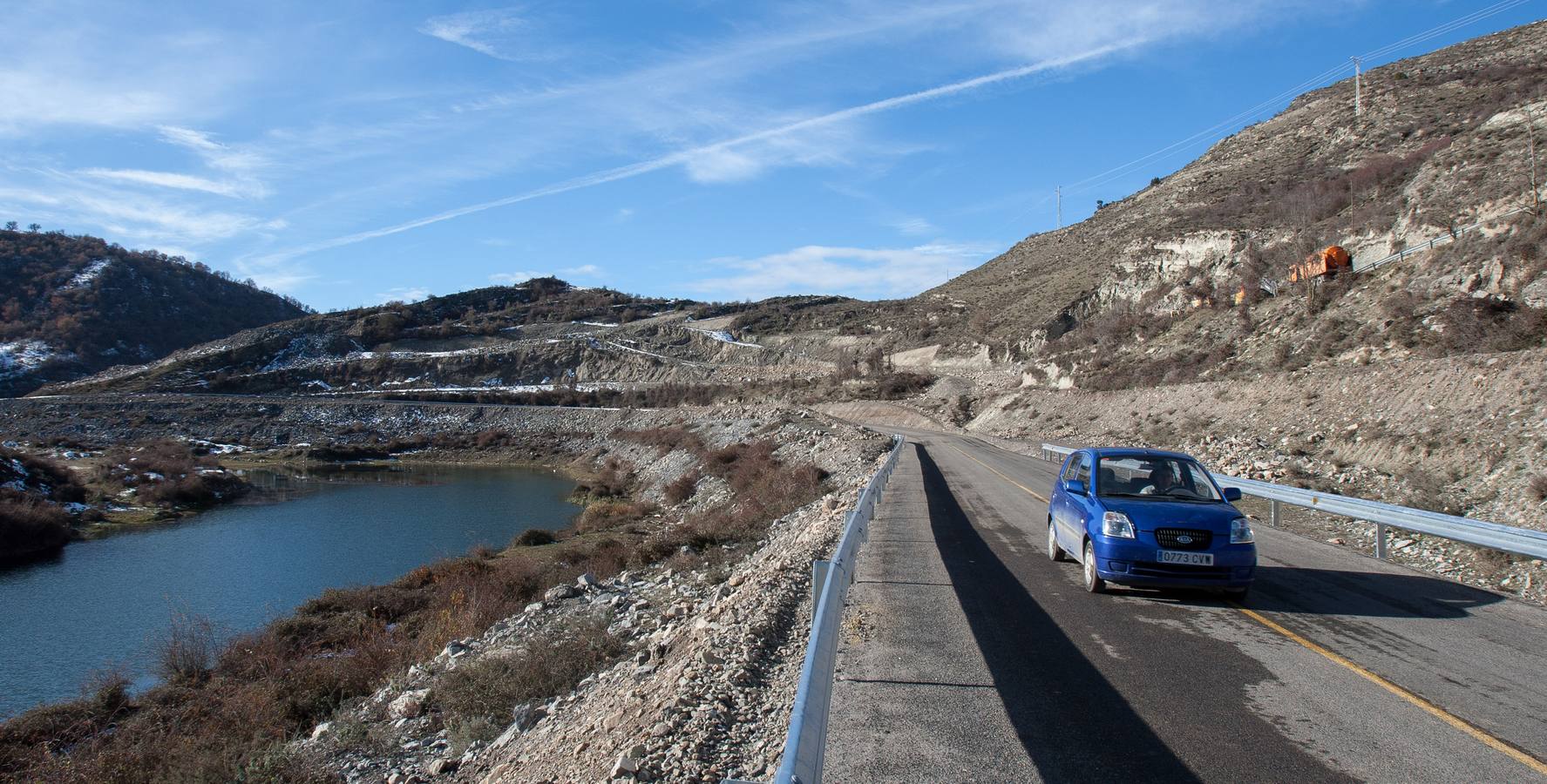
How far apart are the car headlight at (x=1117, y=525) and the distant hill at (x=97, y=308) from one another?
5118 inches

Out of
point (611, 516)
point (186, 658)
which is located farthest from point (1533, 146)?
point (186, 658)

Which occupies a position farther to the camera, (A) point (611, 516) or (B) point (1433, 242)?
(A) point (611, 516)

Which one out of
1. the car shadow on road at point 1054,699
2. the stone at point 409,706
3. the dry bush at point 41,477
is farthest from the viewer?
the dry bush at point 41,477

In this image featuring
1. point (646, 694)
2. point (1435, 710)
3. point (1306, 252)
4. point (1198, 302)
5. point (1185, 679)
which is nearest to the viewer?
point (1435, 710)

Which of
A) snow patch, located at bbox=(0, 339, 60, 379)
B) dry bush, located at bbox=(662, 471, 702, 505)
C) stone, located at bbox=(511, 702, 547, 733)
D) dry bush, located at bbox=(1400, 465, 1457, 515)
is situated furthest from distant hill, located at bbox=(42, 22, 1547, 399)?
stone, located at bbox=(511, 702, 547, 733)

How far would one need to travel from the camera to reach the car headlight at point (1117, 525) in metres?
8.78

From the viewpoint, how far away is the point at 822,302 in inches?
5507

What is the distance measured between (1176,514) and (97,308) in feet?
550

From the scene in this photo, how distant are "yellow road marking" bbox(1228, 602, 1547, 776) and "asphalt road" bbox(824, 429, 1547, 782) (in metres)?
0.02

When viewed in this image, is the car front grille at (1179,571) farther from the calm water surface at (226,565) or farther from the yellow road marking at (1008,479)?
the calm water surface at (226,565)

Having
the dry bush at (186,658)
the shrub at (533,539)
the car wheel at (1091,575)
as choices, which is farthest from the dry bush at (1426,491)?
the shrub at (533,539)

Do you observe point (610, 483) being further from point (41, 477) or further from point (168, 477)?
point (41, 477)

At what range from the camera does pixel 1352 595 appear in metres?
9.26

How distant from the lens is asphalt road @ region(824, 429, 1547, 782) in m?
4.84
